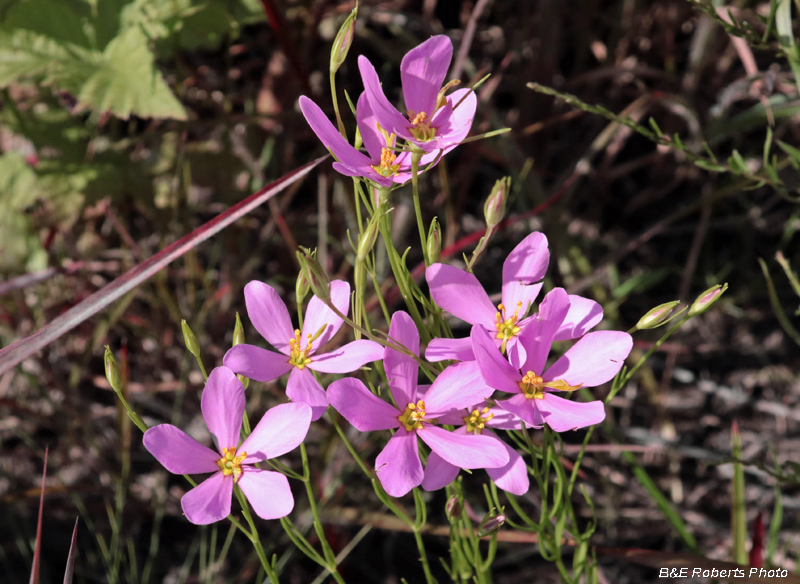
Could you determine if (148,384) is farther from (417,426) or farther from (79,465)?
(417,426)

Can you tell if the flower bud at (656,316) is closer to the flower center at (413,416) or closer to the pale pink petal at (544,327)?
the pale pink petal at (544,327)

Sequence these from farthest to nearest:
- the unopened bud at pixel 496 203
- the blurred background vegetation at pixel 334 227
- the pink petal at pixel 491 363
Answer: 1. the blurred background vegetation at pixel 334 227
2. the unopened bud at pixel 496 203
3. the pink petal at pixel 491 363

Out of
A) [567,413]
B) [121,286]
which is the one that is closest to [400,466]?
[567,413]

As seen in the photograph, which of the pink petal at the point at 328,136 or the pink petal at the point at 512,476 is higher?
the pink petal at the point at 328,136

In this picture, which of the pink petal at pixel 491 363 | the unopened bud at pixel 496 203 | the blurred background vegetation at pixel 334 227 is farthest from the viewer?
the blurred background vegetation at pixel 334 227

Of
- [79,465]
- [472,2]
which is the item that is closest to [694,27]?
[472,2]

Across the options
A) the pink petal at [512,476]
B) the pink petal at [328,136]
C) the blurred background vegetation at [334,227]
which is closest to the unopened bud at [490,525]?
the pink petal at [512,476]
